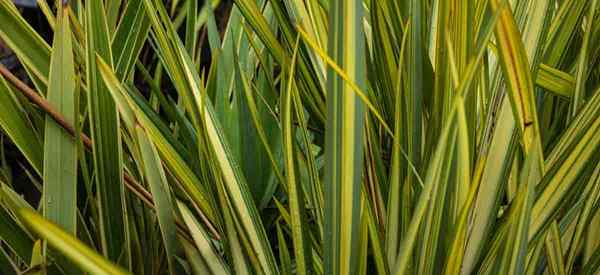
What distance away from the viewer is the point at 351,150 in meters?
0.59

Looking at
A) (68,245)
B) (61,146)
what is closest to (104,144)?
(61,146)

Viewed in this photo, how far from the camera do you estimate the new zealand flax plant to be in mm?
581

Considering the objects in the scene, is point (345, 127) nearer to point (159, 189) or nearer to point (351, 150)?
point (351, 150)

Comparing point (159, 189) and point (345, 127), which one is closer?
point (345, 127)

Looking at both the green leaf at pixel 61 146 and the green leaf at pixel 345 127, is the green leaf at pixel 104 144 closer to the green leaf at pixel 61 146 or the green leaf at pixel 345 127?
the green leaf at pixel 61 146

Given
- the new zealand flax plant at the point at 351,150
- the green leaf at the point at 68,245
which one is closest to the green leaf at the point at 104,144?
the new zealand flax plant at the point at 351,150

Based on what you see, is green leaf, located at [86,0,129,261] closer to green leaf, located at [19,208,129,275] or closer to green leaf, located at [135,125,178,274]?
green leaf, located at [135,125,178,274]

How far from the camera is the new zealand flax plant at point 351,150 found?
1.91 feet

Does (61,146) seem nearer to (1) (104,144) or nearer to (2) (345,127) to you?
(1) (104,144)

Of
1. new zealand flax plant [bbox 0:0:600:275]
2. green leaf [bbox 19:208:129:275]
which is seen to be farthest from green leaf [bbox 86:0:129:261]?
green leaf [bbox 19:208:129:275]

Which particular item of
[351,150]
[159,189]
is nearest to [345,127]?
[351,150]

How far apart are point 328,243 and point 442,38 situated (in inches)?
7.8

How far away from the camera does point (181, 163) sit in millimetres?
778

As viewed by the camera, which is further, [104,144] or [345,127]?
[104,144]
